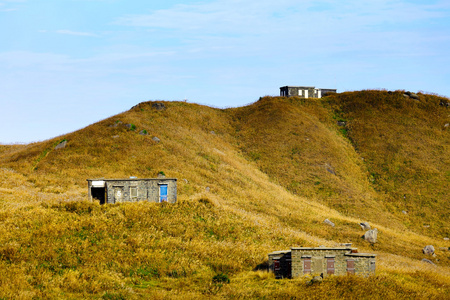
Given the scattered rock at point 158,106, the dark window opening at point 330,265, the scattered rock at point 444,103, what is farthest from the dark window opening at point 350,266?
the scattered rock at point 444,103

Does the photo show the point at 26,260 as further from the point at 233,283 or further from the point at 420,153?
the point at 420,153

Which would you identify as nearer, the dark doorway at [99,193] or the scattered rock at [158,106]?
the dark doorway at [99,193]

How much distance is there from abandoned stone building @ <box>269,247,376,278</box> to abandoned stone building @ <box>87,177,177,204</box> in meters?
17.9

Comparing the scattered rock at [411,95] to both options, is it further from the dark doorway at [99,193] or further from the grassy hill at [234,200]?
the dark doorway at [99,193]

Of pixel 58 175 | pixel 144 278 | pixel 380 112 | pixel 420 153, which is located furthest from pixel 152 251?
pixel 380 112

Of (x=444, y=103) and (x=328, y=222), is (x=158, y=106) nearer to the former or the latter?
(x=328, y=222)

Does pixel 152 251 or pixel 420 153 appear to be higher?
pixel 420 153

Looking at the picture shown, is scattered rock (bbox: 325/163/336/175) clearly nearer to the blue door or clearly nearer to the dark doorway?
the blue door

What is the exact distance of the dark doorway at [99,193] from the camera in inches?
1639

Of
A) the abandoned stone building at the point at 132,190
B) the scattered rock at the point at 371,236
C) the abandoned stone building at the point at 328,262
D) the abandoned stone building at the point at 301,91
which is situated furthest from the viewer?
the abandoned stone building at the point at 301,91

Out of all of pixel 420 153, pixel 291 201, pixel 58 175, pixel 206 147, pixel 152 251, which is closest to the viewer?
pixel 152 251

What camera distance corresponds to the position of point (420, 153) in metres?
80.2

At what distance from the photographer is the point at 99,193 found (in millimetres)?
42031

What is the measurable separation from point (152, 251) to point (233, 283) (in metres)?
7.03
